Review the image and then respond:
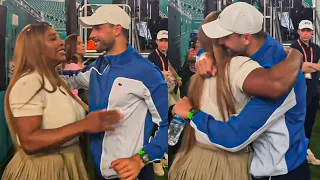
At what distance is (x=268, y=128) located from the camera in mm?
1427

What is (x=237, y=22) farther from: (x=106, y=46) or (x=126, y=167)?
(x=126, y=167)

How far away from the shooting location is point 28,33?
5.33ft

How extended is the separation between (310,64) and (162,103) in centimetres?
74

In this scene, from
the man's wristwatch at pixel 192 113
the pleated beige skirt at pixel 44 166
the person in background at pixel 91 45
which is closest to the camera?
the man's wristwatch at pixel 192 113

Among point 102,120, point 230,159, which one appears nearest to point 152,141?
point 102,120

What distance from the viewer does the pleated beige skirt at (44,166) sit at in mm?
1589

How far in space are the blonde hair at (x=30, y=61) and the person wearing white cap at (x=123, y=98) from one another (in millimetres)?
199

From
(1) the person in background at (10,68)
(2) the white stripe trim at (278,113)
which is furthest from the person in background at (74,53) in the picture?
(2) the white stripe trim at (278,113)

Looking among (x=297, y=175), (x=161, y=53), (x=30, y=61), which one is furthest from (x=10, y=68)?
(x=297, y=175)

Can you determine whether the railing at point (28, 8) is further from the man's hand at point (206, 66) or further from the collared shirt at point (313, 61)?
the collared shirt at point (313, 61)

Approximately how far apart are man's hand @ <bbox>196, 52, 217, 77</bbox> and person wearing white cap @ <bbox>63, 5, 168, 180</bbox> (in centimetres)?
22

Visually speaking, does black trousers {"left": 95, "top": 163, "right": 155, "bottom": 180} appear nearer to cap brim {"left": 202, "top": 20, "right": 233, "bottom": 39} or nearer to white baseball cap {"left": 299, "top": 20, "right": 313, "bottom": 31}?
cap brim {"left": 202, "top": 20, "right": 233, "bottom": 39}

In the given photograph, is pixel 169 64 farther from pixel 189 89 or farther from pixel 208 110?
pixel 208 110

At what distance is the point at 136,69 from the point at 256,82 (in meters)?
0.58
